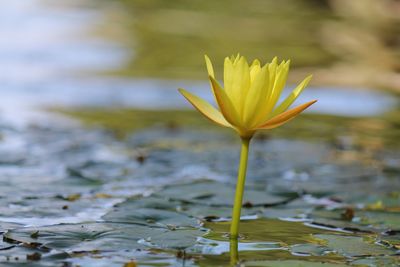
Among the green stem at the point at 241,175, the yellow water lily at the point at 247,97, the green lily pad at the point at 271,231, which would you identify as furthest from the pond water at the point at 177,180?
the yellow water lily at the point at 247,97

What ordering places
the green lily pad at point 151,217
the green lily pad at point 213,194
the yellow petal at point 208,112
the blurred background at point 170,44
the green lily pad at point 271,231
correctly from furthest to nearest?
the blurred background at point 170,44 → the green lily pad at point 213,194 → the green lily pad at point 151,217 → the green lily pad at point 271,231 → the yellow petal at point 208,112

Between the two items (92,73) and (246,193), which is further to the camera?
(92,73)

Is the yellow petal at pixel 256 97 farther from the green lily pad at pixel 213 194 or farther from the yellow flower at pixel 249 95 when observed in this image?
the green lily pad at pixel 213 194

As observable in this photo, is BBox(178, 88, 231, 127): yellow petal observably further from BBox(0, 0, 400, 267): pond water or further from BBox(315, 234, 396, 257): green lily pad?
BBox(315, 234, 396, 257): green lily pad

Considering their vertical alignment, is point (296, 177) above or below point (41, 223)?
above

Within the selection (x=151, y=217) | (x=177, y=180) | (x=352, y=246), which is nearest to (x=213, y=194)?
(x=177, y=180)

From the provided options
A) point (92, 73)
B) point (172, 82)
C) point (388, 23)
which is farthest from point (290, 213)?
point (388, 23)

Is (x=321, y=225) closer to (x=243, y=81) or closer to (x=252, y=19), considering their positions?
(x=243, y=81)
